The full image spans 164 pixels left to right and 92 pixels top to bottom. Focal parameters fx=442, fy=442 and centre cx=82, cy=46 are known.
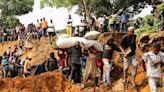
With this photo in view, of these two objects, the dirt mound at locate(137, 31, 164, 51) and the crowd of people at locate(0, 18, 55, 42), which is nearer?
the dirt mound at locate(137, 31, 164, 51)

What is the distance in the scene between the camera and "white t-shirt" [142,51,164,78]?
35.0 ft

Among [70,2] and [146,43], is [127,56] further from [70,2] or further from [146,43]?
[70,2]

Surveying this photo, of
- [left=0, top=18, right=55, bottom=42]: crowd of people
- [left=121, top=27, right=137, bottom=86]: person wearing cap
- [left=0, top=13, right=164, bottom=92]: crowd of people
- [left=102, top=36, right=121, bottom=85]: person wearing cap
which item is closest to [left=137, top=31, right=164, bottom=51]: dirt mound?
[left=0, top=13, right=164, bottom=92]: crowd of people

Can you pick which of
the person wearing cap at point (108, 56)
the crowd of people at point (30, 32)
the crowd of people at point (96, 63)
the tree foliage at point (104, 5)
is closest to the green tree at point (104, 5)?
the tree foliage at point (104, 5)

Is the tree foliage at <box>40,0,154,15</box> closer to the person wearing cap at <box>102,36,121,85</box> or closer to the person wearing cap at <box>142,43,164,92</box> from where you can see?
the person wearing cap at <box>102,36,121,85</box>

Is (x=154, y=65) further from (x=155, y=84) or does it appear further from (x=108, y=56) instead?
(x=108, y=56)

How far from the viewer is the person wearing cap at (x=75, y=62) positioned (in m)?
14.8

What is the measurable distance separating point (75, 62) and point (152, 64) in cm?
445

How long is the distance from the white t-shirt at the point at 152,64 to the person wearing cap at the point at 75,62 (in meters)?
4.33

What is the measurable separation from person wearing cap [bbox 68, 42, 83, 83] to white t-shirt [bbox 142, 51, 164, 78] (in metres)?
4.33

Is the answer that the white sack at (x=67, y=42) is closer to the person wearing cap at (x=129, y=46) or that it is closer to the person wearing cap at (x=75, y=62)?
the person wearing cap at (x=75, y=62)

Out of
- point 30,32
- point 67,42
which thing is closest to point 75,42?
point 67,42

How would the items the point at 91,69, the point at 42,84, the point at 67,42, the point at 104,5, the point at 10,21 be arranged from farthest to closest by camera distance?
the point at 10,21, the point at 104,5, the point at 42,84, the point at 67,42, the point at 91,69

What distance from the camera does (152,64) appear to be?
10.7 m
